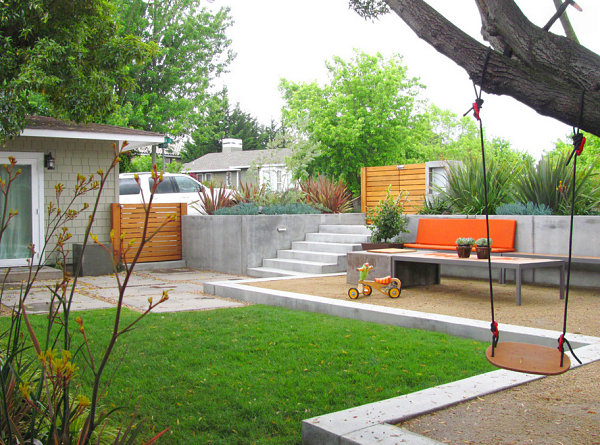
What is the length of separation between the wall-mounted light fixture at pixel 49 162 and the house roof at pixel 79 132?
590 mm

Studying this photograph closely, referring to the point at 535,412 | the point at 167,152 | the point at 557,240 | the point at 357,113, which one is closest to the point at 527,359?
the point at 535,412

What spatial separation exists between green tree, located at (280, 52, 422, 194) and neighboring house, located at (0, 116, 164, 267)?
22131 millimetres

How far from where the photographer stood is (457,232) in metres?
10.3

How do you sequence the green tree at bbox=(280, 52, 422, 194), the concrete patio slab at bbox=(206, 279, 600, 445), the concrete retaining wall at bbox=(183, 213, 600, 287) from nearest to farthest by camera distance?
the concrete patio slab at bbox=(206, 279, 600, 445) < the concrete retaining wall at bbox=(183, 213, 600, 287) < the green tree at bbox=(280, 52, 422, 194)

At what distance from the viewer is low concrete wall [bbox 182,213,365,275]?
12.2 metres

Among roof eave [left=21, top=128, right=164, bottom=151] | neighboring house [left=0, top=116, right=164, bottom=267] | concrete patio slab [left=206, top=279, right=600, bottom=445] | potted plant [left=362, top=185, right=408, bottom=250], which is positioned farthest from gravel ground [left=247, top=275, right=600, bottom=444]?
neighboring house [left=0, top=116, right=164, bottom=267]

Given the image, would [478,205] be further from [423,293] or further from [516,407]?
[516,407]

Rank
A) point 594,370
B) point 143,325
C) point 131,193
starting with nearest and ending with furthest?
point 594,370
point 143,325
point 131,193

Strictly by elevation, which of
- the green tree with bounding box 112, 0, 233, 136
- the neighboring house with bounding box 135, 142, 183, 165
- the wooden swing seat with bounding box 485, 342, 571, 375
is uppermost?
the green tree with bounding box 112, 0, 233, 136

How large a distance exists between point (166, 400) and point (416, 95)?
36188 mm

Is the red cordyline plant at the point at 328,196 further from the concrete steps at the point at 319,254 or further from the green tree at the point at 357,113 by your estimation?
the green tree at the point at 357,113

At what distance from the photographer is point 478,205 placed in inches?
429

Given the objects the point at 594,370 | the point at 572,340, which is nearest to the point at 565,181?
the point at 572,340

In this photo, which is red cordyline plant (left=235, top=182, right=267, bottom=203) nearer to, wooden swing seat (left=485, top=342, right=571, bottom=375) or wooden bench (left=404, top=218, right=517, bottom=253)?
wooden bench (left=404, top=218, right=517, bottom=253)
